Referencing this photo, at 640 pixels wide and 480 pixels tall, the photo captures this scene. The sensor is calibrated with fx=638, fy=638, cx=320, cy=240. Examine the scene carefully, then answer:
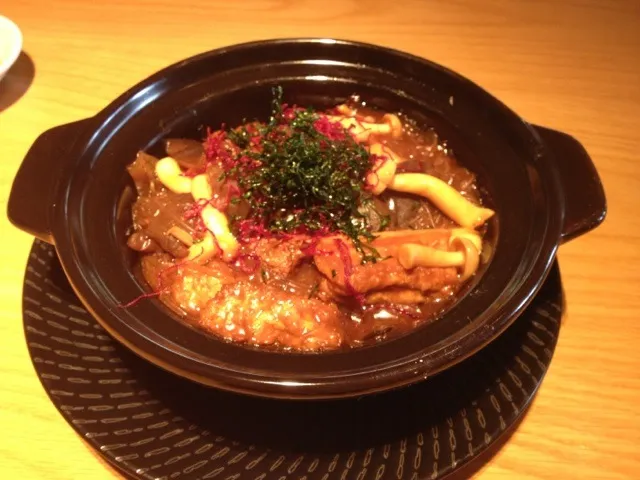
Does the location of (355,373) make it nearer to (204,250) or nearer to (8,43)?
(204,250)

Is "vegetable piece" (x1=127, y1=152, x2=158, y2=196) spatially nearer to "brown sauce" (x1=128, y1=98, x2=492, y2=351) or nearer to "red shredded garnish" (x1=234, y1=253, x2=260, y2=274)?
"brown sauce" (x1=128, y1=98, x2=492, y2=351)

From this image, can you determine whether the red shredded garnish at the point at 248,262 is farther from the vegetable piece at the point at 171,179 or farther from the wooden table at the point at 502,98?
the wooden table at the point at 502,98

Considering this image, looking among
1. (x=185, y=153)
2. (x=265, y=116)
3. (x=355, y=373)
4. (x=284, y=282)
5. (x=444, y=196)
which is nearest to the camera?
(x=355, y=373)

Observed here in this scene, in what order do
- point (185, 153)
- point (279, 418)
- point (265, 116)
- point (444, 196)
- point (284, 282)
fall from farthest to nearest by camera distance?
point (265, 116) → point (185, 153) → point (444, 196) → point (284, 282) → point (279, 418)

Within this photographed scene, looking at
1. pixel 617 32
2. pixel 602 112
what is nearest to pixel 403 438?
pixel 602 112

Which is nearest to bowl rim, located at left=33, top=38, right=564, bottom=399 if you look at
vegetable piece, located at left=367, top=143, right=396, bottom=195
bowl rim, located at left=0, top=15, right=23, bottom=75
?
vegetable piece, located at left=367, top=143, right=396, bottom=195

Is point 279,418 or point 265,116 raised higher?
point 265,116

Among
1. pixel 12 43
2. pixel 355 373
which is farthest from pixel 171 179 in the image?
pixel 12 43

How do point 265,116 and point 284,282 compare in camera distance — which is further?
point 265,116
